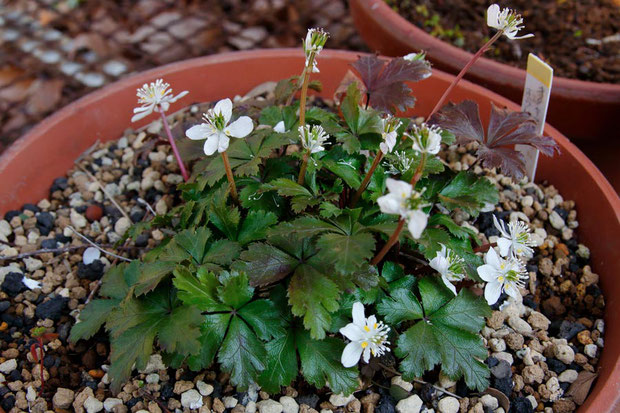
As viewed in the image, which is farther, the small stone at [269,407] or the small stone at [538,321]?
the small stone at [538,321]

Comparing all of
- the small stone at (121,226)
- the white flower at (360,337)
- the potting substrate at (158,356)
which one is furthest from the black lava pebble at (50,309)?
the white flower at (360,337)

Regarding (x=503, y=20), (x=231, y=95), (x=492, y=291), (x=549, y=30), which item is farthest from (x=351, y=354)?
(x=549, y=30)

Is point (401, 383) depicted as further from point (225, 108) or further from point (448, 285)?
point (225, 108)

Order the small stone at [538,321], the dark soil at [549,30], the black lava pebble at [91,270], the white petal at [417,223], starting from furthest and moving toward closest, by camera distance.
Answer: the dark soil at [549,30]
the black lava pebble at [91,270]
the small stone at [538,321]
the white petal at [417,223]

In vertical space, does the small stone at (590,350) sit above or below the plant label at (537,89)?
below

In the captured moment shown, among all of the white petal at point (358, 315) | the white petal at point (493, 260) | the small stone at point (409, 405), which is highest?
the white petal at point (493, 260)

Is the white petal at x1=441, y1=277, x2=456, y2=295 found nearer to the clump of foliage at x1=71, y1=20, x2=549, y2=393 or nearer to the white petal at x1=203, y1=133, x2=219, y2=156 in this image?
the clump of foliage at x1=71, y1=20, x2=549, y2=393

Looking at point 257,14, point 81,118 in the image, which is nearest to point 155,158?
point 81,118

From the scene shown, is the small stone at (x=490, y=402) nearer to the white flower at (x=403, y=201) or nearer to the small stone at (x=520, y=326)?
the small stone at (x=520, y=326)
